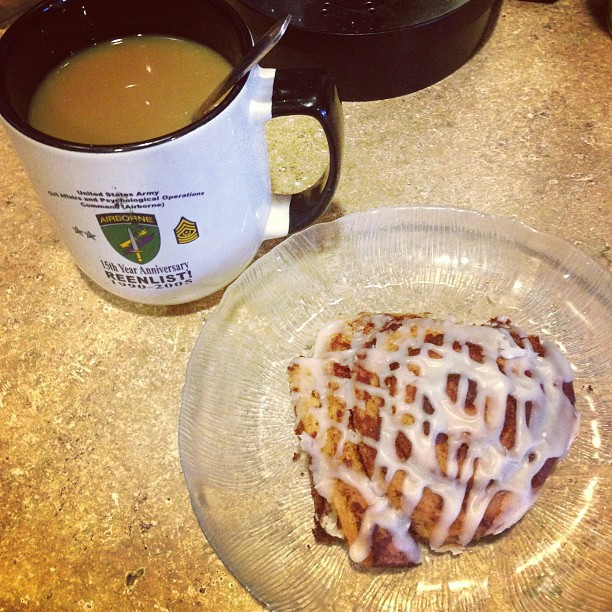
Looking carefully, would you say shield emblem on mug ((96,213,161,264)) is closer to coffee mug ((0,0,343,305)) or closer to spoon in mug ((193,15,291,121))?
coffee mug ((0,0,343,305))

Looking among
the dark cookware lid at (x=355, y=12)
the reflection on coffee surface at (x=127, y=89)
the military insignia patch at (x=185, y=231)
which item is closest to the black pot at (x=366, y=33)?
the dark cookware lid at (x=355, y=12)

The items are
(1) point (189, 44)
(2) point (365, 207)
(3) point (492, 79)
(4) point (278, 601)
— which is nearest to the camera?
(4) point (278, 601)

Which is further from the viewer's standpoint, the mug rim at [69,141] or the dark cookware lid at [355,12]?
the dark cookware lid at [355,12]

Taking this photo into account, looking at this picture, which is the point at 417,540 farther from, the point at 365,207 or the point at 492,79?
the point at 492,79

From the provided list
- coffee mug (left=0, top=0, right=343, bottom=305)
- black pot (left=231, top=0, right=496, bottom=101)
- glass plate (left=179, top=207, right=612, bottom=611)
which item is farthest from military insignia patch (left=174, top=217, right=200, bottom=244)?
black pot (left=231, top=0, right=496, bottom=101)

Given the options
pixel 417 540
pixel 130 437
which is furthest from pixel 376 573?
pixel 130 437

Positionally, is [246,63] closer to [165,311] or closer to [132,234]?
[132,234]

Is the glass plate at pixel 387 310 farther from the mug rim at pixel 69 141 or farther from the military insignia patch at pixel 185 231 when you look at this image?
the mug rim at pixel 69 141
